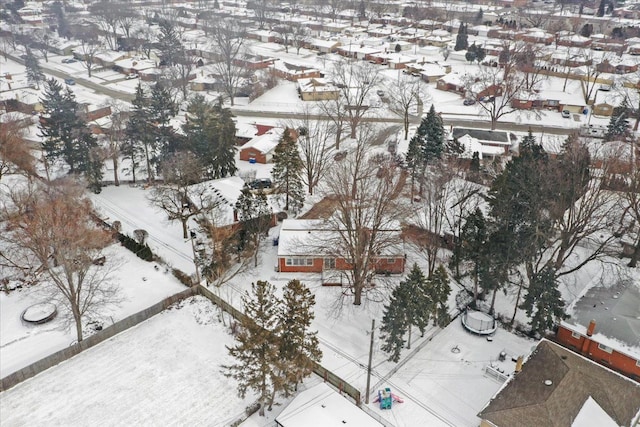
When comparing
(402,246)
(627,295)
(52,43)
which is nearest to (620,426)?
(627,295)

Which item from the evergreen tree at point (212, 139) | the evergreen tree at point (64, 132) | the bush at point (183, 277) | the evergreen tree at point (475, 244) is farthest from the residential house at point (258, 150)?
the evergreen tree at point (475, 244)

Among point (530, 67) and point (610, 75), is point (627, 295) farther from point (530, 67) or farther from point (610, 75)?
point (610, 75)

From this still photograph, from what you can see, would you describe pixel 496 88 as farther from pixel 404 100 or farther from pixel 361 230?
pixel 361 230

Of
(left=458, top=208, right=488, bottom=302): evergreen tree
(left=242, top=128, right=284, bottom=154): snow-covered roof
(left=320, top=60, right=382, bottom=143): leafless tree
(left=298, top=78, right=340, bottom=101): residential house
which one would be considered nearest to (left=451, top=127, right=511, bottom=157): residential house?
(left=320, top=60, right=382, bottom=143): leafless tree

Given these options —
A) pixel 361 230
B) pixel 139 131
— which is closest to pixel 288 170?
pixel 361 230

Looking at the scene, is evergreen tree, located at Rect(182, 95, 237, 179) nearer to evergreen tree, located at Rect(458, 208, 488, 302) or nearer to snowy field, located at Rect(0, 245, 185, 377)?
snowy field, located at Rect(0, 245, 185, 377)

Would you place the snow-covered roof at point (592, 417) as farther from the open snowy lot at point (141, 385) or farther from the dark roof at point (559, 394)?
the open snowy lot at point (141, 385)
